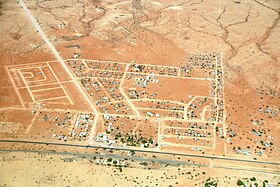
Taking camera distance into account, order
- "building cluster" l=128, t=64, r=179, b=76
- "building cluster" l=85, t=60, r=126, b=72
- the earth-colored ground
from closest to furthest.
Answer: the earth-colored ground → "building cluster" l=128, t=64, r=179, b=76 → "building cluster" l=85, t=60, r=126, b=72

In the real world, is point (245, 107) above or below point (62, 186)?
above

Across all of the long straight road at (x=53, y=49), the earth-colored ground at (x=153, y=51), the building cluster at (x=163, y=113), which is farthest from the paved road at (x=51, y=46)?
the building cluster at (x=163, y=113)

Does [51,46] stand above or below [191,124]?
below

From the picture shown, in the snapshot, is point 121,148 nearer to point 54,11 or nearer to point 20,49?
point 20,49

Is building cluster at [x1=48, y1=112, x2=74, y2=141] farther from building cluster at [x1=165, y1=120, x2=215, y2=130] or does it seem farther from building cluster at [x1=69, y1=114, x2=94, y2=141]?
building cluster at [x1=165, y1=120, x2=215, y2=130]

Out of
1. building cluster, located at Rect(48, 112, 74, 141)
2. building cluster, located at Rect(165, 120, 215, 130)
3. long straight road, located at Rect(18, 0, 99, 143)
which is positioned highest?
building cluster, located at Rect(165, 120, 215, 130)

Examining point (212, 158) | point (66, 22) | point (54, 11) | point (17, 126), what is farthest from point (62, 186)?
point (54, 11)

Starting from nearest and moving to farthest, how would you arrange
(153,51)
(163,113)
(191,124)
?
(191,124) → (163,113) → (153,51)

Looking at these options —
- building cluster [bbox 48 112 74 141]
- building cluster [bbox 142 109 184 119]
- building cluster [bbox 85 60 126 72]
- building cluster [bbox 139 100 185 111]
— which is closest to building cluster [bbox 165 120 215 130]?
building cluster [bbox 142 109 184 119]

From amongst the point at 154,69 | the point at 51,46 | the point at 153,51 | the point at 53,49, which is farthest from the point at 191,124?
the point at 51,46

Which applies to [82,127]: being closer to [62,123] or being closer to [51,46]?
[62,123]

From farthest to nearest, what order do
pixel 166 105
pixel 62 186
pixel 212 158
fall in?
pixel 166 105 → pixel 212 158 → pixel 62 186
